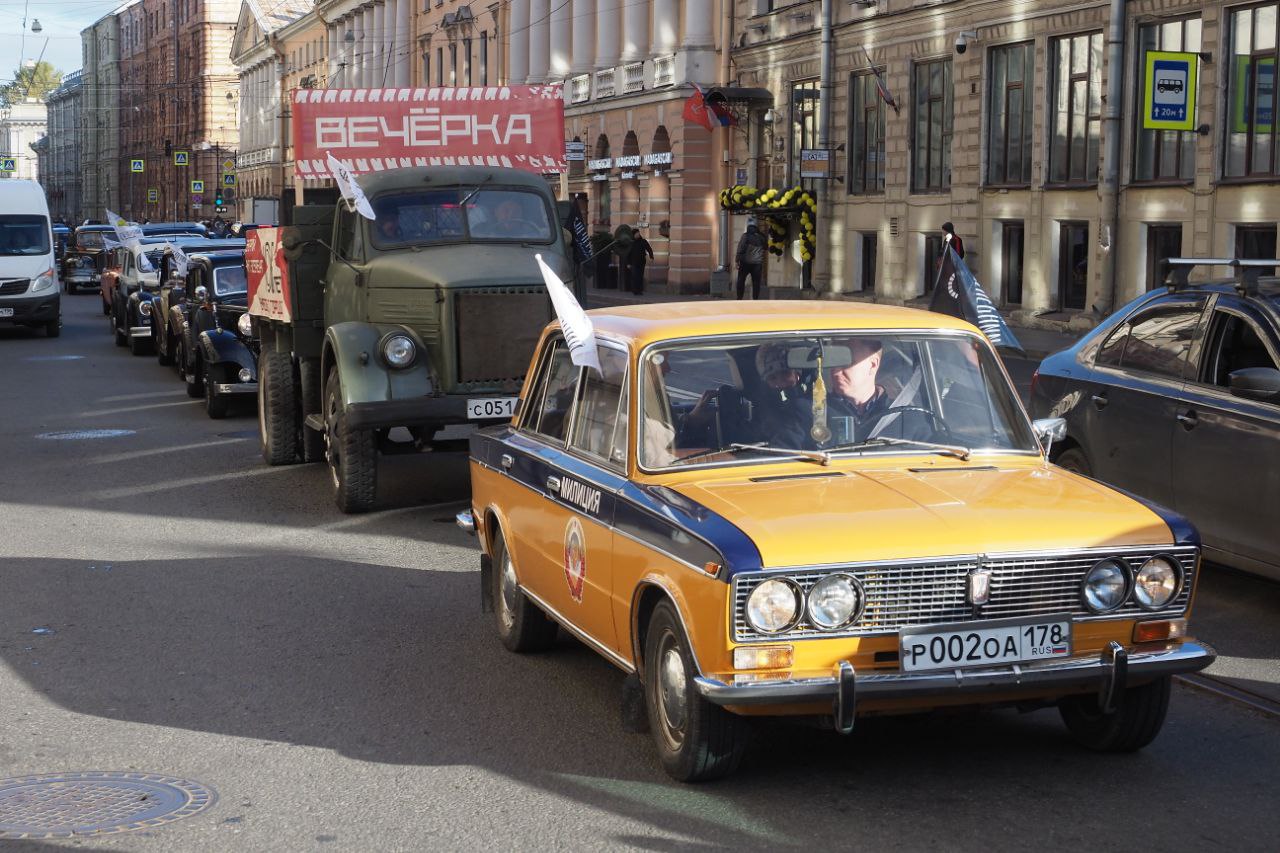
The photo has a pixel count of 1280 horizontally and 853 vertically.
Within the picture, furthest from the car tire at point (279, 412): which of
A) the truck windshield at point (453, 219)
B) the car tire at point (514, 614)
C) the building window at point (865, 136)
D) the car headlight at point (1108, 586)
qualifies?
the building window at point (865, 136)

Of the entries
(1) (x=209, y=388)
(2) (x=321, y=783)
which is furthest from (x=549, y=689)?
(1) (x=209, y=388)

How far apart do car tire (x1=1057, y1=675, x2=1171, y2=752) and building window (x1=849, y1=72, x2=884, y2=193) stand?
1371 inches

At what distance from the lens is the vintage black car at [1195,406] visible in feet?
28.6

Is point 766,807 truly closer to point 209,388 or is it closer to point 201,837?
point 201,837

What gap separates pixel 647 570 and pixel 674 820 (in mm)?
851

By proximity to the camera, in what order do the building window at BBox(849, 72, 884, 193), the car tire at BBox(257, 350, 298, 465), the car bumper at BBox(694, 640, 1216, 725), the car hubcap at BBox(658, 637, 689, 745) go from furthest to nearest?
the building window at BBox(849, 72, 884, 193) → the car tire at BBox(257, 350, 298, 465) → the car hubcap at BBox(658, 637, 689, 745) → the car bumper at BBox(694, 640, 1216, 725)

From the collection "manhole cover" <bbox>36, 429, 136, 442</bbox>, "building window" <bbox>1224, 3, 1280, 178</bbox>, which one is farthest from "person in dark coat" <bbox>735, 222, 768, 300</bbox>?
"manhole cover" <bbox>36, 429, 136, 442</bbox>

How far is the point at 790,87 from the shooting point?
45.4 meters

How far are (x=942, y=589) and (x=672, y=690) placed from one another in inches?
37.6

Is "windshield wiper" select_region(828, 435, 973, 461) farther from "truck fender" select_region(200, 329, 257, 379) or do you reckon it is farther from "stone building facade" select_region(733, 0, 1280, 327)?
"stone building facade" select_region(733, 0, 1280, 327)

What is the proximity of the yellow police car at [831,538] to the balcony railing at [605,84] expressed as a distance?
51240mm

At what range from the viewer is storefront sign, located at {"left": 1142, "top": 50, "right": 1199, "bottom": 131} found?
26094mm

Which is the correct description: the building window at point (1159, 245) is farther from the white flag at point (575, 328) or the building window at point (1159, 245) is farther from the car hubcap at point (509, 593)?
the white flag at point (575, 328)

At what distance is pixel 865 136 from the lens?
136ft
